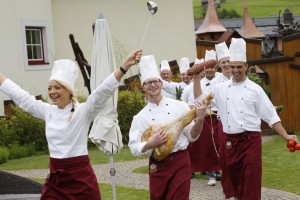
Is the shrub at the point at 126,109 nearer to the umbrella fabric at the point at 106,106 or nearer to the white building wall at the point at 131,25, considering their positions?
the white building wall at the point at 131,25

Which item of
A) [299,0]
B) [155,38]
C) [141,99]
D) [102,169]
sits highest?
[299,0]

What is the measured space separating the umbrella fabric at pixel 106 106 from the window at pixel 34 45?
12.4 m

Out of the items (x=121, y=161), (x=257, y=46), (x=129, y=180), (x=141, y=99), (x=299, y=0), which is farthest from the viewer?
(x=299, y=0)

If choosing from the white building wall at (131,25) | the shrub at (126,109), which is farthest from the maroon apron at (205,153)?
the white building wall at (131,25)

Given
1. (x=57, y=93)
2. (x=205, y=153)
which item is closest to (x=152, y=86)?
(x=57, y=93)

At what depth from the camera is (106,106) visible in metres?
9.90

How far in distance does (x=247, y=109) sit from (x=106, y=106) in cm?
200

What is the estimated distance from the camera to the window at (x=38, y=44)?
22277 millimetres

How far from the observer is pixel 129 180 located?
13.5 m

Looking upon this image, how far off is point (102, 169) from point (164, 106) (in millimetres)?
8022

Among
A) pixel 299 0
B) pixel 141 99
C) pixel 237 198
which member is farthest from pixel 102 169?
pixel 299 0

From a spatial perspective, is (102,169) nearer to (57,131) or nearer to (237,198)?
(237,198)

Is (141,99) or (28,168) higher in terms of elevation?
(141,99)

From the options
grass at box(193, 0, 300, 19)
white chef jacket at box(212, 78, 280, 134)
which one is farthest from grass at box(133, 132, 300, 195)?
grass at box(193, 0, 300, 19)
